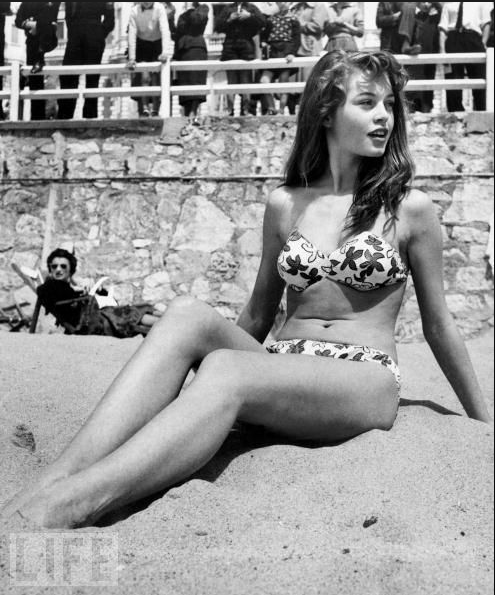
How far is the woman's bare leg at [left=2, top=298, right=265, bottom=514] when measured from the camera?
2.35 metres

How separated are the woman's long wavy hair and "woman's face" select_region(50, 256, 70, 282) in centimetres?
423

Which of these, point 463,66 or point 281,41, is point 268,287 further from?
point 463,66

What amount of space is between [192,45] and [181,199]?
157 cm

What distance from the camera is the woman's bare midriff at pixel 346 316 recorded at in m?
3.08

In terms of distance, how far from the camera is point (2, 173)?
911 centimetres

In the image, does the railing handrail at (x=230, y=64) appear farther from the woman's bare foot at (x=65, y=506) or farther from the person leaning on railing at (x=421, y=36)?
the woman's bare foot at (x=65, y=506)

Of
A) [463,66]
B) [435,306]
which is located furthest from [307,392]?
[463,66]

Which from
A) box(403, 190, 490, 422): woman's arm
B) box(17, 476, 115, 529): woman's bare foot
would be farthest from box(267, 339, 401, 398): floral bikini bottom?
box(17, 476, 115, 529): woman's bare foot

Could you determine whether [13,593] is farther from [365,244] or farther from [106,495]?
[365,244]

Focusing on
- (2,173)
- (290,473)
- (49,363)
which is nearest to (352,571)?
(290,473)

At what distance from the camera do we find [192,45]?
9227 millimetres

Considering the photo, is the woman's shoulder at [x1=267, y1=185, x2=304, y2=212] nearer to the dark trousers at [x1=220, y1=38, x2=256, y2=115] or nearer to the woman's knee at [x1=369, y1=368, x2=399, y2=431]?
the woman's knee at [x1=369, y1=368, x2=399, y2=431]

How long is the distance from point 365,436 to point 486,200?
A: 20.1 ft

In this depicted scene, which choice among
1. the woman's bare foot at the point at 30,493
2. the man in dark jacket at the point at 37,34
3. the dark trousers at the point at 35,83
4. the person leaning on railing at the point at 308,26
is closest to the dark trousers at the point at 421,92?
the person leaning on railing at the point at 308,26
